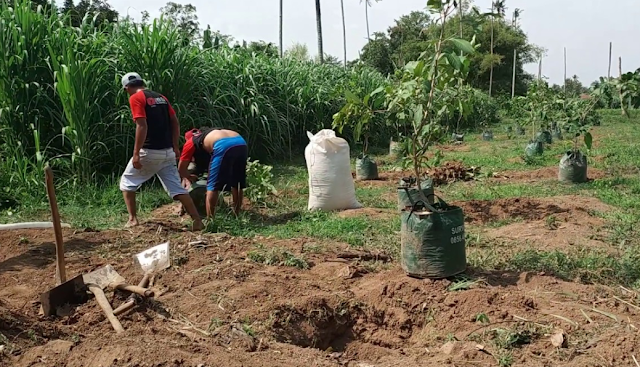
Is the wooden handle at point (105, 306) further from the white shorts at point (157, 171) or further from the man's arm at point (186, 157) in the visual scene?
the man's arm at point (186, 157)

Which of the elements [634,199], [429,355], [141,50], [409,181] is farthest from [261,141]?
[429,355]

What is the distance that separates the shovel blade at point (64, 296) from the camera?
10.5 ft

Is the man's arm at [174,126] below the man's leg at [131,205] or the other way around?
the other way around

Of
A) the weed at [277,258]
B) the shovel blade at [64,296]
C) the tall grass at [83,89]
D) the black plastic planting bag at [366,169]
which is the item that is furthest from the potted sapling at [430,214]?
the black plastic planting bag at [366,169]

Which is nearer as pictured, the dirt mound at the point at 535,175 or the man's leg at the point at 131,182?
the man's leg at the point at 131,182

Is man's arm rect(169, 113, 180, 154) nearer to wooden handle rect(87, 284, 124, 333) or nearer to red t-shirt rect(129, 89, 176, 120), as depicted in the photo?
red t-shirt rect(129, 89, 176, 120)

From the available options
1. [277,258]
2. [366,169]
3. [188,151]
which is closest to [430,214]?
[277,258]

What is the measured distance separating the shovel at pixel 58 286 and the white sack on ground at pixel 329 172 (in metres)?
3.21

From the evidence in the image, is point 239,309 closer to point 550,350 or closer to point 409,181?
point 550,350

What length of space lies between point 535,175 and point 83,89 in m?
6.32

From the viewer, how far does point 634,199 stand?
6277 mm

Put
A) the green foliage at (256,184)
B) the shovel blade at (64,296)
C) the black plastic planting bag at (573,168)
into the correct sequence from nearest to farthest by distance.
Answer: the shovel blade at (64,296)
the green foliage at (256,184)
the black plastic planting bag at (573,168)

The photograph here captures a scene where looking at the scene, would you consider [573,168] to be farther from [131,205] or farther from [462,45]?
[131,205]

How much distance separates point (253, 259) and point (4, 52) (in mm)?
4603
